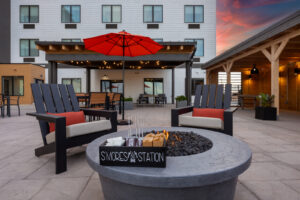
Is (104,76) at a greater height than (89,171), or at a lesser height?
greater

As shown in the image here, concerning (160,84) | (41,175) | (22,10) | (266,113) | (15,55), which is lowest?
(41,175)

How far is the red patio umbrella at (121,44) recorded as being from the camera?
417cm

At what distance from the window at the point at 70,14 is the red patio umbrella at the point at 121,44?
11.5m

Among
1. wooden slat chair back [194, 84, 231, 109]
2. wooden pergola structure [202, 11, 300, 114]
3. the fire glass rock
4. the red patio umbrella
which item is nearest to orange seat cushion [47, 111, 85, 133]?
the fire glass rock

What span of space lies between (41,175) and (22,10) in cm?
1748

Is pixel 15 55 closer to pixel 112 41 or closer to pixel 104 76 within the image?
pixel 104 76

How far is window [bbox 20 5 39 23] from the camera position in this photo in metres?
14.0

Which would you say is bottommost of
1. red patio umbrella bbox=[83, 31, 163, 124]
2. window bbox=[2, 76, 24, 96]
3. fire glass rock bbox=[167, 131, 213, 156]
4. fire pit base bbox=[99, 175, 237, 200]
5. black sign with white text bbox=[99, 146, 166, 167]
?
fire pit base bbox=[99, 175, 237, 200]

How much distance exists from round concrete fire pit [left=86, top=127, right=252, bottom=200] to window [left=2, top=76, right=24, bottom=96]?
15.0 metres

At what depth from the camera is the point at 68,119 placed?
8.87ft

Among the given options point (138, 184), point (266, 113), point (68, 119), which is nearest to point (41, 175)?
point (68, 119)

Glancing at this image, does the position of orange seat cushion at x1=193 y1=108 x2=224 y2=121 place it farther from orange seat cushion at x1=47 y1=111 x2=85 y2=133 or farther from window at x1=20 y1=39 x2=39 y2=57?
window at x1=20 y1=39 x2=39 y2=57

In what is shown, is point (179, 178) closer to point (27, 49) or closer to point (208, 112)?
point (208, 112)

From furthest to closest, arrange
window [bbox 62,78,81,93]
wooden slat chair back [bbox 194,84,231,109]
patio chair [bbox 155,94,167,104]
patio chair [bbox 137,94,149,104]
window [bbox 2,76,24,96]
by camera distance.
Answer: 1. window [bbox 62,78,81,93]
2. patio chair [bbox 137,94,149,104]
3. patio chair [bbox 155,94,167,104]
4. window [bbox 2,76,24,96]
5. wooden slat chair back [bbox 194,84,231,109]
